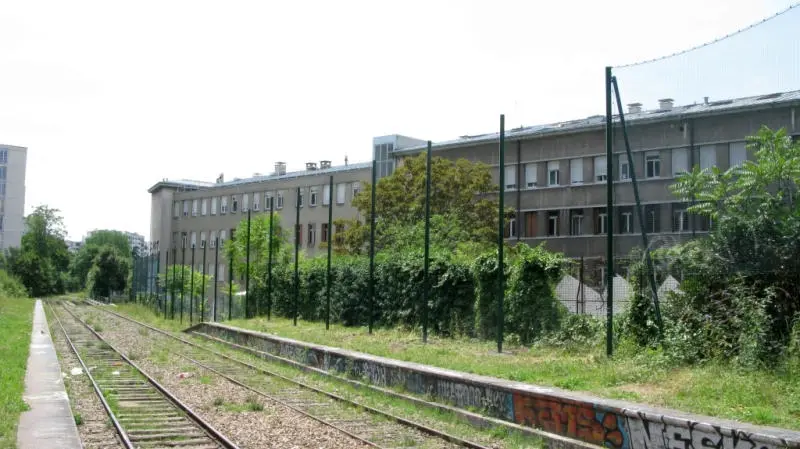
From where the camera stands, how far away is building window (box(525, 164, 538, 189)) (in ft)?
170

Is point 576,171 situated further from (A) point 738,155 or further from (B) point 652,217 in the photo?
(A) point 738,155

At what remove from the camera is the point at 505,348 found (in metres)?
18.9

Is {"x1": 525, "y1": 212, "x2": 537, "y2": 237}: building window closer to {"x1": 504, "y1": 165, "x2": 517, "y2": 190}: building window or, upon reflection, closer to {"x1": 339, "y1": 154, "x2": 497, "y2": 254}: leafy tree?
{"x1": 504, "y1": 165, "x2": 517, "y2": 190}: building window

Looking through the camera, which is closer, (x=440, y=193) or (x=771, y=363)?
(x=771, y=363)

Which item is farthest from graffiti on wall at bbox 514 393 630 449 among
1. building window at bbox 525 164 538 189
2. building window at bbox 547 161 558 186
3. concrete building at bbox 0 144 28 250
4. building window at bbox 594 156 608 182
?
concrete building at bbox 0 144 28 250

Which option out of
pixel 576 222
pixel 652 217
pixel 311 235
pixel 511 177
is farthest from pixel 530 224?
pixel 652 217

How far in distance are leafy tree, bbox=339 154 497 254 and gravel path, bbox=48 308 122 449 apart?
23264 mm

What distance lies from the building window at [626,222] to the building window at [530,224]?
36242 millimetres

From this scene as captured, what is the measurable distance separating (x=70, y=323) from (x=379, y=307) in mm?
25447

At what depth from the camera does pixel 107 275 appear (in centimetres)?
10612

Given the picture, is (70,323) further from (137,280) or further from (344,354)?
(137,280)

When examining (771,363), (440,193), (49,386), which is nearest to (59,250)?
(440,193)

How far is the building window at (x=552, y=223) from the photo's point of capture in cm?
5066

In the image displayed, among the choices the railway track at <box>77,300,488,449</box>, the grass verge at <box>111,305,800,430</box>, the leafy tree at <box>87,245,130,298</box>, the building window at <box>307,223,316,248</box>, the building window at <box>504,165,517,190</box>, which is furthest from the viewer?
the leafy tree at <box>87,245,130,298</box>
